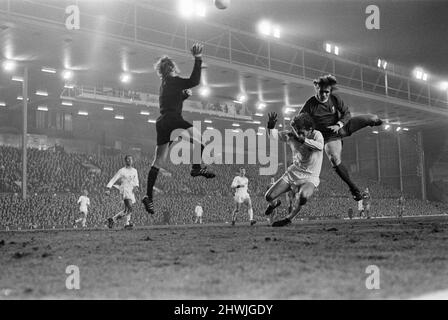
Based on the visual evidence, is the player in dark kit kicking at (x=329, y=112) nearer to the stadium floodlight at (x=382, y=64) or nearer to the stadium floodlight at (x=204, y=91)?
the stadium floodlight at (x=204, y=91)

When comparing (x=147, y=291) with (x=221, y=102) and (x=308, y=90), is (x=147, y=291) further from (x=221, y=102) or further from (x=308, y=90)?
(x=221, y=102)

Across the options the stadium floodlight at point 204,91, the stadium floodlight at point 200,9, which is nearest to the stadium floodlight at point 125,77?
the stadium floodlight at point 204,91

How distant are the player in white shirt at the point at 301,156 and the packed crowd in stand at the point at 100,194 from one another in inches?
548

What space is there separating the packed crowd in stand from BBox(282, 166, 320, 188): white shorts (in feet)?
45.6

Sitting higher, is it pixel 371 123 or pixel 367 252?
pixel 371 123

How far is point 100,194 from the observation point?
23.2 meters

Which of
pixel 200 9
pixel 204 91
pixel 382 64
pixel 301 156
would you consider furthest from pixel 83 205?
pixel 382 64

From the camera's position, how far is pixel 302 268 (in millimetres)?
3816

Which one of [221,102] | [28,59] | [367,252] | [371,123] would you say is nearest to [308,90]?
[221,102]

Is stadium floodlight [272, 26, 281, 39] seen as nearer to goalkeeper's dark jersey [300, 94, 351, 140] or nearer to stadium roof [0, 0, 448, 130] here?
stadium roof [0, 0, 448, 130]

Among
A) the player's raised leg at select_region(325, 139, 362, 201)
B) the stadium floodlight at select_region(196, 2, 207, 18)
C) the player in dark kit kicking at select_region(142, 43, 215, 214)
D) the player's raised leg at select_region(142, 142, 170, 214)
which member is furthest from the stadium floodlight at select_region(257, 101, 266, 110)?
the player in dark kit kicking at select_region(142, 43, 215, 214)

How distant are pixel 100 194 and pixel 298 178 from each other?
16352 mm

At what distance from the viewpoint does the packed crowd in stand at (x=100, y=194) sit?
2038 cm
